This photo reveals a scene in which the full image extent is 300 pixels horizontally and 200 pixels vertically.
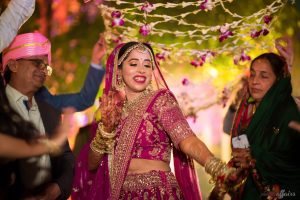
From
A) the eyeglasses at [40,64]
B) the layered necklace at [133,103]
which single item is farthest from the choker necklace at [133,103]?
the eyeglasses at [40,64]

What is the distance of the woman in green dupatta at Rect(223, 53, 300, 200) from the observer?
348 centimetres

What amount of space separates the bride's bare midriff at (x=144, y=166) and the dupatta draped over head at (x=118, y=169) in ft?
0.13

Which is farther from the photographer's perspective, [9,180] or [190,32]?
→ [190,32]

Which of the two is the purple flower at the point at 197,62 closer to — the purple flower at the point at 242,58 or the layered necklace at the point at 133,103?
the purple flower at the point at 242,58

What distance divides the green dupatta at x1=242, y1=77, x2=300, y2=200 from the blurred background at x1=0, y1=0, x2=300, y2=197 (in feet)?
2.77

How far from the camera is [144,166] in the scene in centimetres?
303

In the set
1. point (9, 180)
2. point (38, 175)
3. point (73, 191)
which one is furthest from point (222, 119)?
point (9, 180)

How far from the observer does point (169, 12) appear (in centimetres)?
445

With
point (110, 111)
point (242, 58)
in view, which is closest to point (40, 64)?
point (110, 111)

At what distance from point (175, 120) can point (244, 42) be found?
1.88 meters

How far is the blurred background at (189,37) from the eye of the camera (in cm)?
438

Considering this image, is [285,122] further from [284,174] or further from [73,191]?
[73,191]

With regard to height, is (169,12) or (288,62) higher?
(169,12)

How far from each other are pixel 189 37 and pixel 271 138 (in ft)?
4.58
